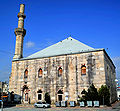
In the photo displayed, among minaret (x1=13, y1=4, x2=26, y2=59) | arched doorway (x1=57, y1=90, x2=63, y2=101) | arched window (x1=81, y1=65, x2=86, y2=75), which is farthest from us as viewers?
minaret (x1=13, y1=4, x2=26, y2=59)

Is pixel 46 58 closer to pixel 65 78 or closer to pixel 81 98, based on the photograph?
pixel 65 78

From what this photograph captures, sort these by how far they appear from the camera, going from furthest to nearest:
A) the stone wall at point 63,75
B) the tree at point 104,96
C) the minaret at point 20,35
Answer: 1. the minaret at point 20,35
2. the stone wall at point 63,75
3. the tree at point 104,96

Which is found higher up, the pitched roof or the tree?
the pitched roof

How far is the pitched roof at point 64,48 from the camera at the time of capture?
28.8 meters

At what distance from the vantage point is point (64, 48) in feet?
101

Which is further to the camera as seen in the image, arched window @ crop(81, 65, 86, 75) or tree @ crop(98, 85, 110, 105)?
arched window @ crop(81, 65, 86, 75)

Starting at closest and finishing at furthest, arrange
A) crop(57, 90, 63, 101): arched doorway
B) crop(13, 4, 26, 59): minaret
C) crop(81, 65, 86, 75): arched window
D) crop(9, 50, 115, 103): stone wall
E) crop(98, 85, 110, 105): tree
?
crop(98, 85, 110, 105): tree → crop(9, 50, 115, 103): stone wall → crop(81, 65, 86, 75): arched window → crop(57, 90, 63, 101): arched doorway → crop(13, 4, 26, 59): minaret

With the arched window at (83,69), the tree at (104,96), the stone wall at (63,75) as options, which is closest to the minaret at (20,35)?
the stone wall at (63,75)

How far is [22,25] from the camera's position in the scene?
36000 millimetres

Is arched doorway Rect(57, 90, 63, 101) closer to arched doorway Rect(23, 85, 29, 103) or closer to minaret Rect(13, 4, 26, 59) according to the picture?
arched doorway Rect(23, 85, 29, 103)

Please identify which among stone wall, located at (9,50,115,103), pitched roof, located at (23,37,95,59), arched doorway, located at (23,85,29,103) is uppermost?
pitched roof, located at (23,37,95,59)

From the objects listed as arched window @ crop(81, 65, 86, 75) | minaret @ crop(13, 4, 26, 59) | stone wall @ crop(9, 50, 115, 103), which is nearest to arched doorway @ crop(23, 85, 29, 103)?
stone wall @ crop(9, 50, 115, 103)

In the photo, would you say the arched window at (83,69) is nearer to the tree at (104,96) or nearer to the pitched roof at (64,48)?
the pitched roof at (64,48)

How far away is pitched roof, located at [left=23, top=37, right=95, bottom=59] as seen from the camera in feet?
94.4
